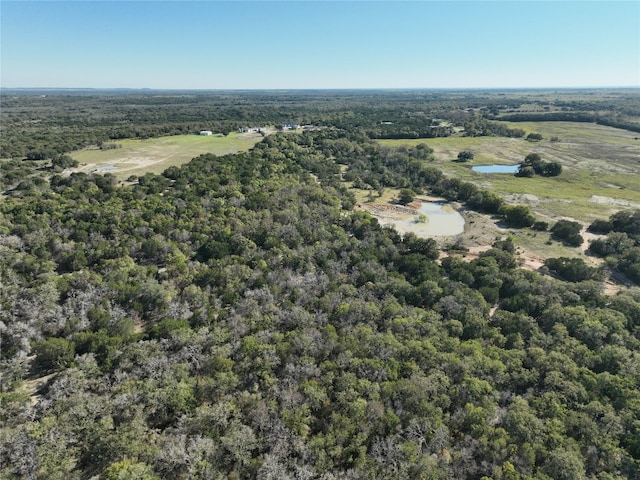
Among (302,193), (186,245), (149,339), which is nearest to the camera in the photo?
(149,339)

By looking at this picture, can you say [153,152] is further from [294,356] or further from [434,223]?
[294,356]

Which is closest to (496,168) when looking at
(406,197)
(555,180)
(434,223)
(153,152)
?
(555,180)

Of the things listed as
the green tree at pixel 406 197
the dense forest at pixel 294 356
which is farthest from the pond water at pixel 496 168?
the dense forest at pixel 294 356

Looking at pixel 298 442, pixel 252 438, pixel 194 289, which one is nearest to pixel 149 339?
pixel 194 289

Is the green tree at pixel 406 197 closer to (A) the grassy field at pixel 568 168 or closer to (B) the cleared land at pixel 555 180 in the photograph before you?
(B) the cleared land at pixel 555 180

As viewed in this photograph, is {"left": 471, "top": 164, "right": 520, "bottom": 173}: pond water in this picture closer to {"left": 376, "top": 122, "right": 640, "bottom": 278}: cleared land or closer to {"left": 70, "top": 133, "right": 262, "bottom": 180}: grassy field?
{"left": 376, "top": 122, "right": 640, "bottom": 278}: cleared land

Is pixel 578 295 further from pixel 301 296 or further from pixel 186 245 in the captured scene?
pixel 186 245

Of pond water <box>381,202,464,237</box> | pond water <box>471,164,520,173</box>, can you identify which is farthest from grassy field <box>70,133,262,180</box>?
pond water <box>471,164,520,173</box>
